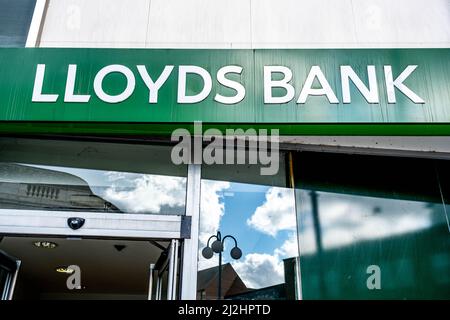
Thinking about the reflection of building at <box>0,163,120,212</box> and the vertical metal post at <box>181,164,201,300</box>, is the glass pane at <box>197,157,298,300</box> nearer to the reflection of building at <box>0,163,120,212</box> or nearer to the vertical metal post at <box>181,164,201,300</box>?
the vertical metal post at <box>181,164,201,300</box>

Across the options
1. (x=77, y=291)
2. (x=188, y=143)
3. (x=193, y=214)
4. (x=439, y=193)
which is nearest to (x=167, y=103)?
(x=188, y=143)

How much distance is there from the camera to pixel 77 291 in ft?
27.6

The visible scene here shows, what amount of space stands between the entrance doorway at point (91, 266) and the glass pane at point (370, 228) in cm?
114

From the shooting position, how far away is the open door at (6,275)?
3.96 m

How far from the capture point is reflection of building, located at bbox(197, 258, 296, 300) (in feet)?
12.1

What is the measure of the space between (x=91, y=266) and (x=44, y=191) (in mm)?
2461

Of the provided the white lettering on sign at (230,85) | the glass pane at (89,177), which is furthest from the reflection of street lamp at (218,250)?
the white lettering on sign at (230,85)

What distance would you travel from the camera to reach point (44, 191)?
3.91 metres

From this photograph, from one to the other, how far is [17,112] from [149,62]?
1.03 metres
